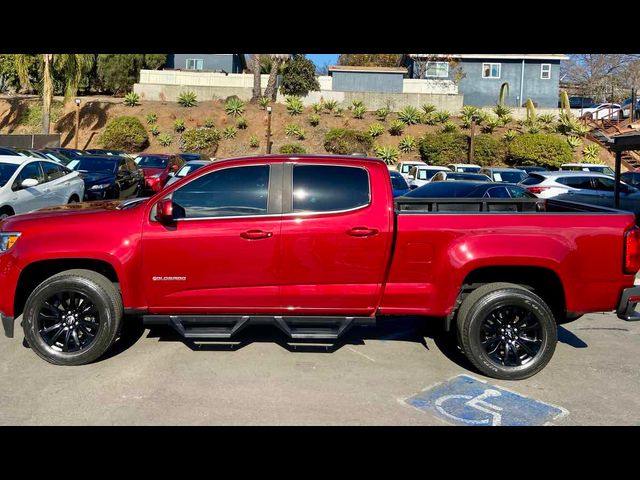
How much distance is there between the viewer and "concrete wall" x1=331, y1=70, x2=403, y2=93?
4175 centimetres

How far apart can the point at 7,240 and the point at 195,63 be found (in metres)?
48.3

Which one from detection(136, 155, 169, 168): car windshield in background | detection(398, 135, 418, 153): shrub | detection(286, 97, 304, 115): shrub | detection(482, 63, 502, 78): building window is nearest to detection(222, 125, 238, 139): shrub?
detection(286, 97, 304, 115): shrub

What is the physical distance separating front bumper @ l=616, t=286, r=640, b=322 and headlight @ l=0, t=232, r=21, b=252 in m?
5.50

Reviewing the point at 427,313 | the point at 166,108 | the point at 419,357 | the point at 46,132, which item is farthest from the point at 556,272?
the point at 166,108

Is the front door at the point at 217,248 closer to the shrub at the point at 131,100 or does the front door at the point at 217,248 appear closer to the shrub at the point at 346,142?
the shrub at the point at 346,142

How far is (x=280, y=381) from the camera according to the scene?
5031 millimetres

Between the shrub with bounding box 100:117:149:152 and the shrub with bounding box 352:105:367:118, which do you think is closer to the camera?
the shrub with bounding box 100:117:149:152

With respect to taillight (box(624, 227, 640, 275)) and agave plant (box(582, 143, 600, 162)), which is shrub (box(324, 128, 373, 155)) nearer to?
agave plant (box(582, 143, 600, 162))

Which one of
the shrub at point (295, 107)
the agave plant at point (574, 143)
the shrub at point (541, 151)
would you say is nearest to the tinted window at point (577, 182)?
the shrub at point (541, 151)

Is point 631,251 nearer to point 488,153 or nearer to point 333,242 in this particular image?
point 333,242

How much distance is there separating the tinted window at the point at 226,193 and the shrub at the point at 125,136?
33331mm

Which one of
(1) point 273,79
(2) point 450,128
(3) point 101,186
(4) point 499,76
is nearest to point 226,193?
(3) point 101,186

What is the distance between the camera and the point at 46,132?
3512 cm
